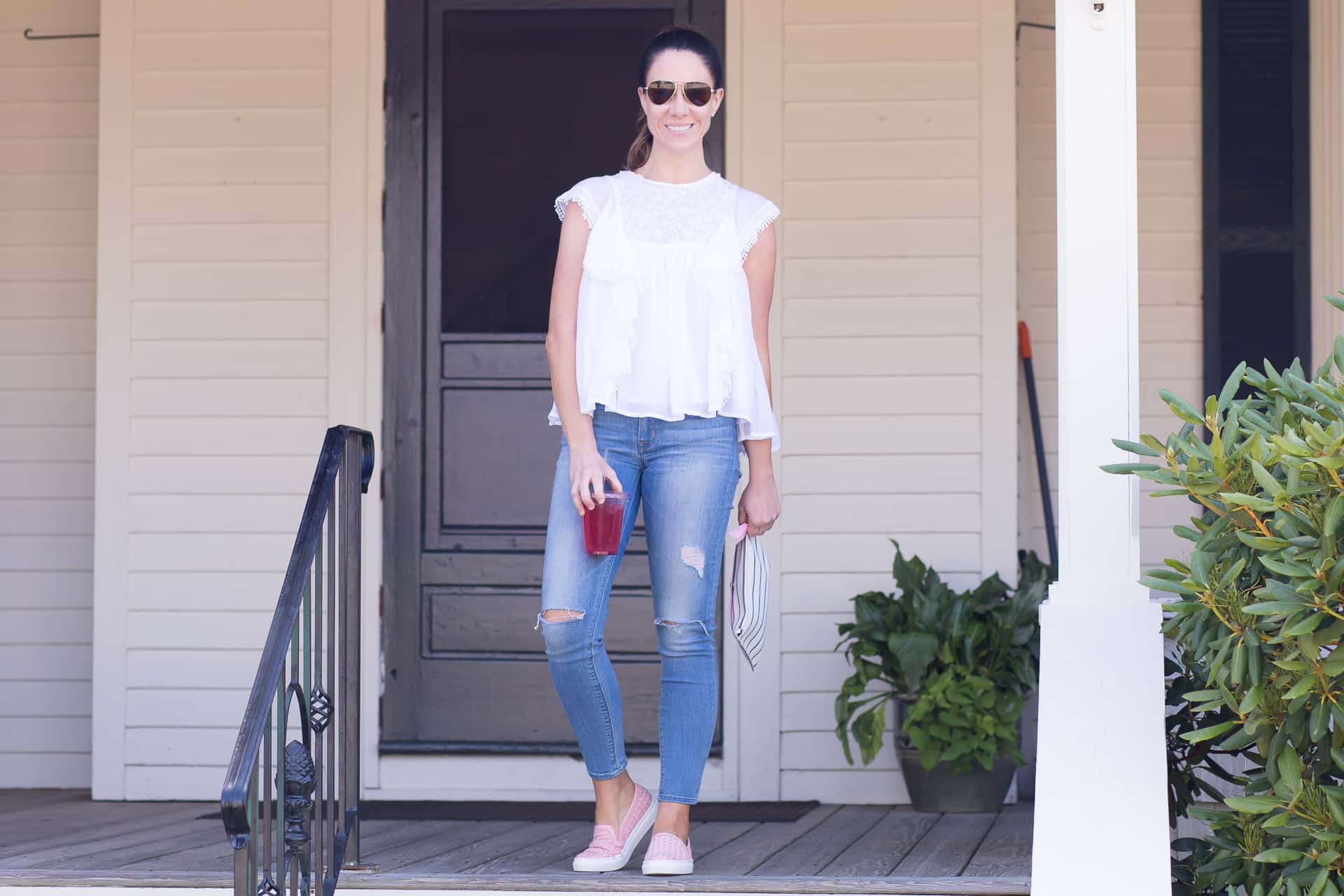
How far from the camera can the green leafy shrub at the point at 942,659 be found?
405 centimetres

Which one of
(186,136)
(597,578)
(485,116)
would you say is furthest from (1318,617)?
(186,136)

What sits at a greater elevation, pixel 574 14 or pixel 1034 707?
pixel 574 14

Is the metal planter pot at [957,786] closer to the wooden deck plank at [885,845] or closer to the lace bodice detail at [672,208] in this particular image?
the wooden deck plank at [885,845]

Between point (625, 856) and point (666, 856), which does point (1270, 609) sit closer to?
point (666, 856)

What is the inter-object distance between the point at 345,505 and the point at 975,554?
1962 millimetres

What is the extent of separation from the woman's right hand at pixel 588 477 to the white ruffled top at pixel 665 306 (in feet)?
0.30

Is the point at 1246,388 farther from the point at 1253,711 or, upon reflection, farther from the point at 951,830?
the point at 1253,711

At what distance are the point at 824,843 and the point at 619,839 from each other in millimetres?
822

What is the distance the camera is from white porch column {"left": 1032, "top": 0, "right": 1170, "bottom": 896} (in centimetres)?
269

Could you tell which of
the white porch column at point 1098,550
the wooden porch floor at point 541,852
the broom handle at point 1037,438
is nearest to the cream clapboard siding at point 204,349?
the wooden porch floor at point 541,852

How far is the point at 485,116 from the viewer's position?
455 cm

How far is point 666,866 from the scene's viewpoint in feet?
9.53

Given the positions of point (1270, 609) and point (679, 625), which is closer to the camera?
point (1270, 609)

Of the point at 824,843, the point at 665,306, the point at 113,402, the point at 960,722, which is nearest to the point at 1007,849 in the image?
the point at 824,843
